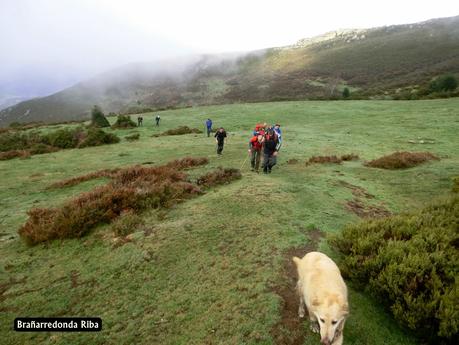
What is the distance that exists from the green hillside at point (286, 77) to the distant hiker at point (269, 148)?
45.6m

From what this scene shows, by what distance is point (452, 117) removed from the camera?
90.5 feet

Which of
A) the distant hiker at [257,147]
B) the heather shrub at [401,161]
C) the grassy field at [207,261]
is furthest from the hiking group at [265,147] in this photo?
the heather shrub at [401,161]

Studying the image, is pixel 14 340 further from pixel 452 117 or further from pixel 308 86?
pixel 308 86

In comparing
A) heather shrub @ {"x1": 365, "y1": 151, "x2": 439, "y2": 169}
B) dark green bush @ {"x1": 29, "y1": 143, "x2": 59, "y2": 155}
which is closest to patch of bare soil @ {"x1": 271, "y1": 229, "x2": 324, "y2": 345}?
heather shrub @ {"x1": 365, "y1": 151, "x2": 439, "y2": 169}

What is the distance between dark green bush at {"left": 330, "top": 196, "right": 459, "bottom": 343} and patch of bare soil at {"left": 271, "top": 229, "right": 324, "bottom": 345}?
1.01 meters

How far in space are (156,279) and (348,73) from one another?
101 m

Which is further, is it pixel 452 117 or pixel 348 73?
pixel 348 73

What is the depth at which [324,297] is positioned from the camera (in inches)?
156

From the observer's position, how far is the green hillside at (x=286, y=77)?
76250 mm

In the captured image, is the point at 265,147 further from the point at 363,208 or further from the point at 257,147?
the point at 363,208

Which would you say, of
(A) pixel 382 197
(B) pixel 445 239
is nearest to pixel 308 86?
(A) pixel 382 197

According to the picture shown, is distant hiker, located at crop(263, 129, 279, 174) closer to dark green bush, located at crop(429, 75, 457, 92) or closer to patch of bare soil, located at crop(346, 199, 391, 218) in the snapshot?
patch of bare soil, located at crop(346, 199, 391, 218)

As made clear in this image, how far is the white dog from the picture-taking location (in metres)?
3.83

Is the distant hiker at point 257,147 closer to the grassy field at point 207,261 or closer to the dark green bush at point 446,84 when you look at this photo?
the grassy field at point 207,261
